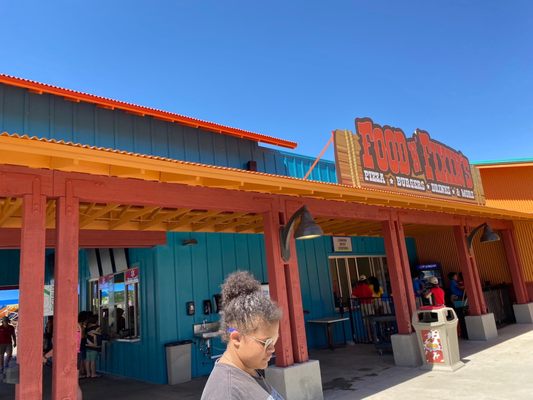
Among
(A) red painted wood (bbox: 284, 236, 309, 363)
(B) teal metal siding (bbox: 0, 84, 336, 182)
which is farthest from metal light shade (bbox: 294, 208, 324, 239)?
(B) teal metal siding (bbox: 0, 84, 336, 182)

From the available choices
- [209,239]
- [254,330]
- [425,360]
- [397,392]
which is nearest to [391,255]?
[425,360]

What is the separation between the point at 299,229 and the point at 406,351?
12.2 ft

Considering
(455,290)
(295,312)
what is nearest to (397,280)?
(295,312)

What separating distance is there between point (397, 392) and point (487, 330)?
534 centimetres

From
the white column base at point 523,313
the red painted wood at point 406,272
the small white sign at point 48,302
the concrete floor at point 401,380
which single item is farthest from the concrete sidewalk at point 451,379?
the small white sign at point 48,302

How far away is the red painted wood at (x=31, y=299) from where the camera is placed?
12.2ft

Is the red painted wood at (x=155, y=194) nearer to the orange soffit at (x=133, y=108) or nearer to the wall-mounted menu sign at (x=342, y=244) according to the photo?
the orange soffit at (x=133, y=108)

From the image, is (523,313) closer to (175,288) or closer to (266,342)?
(175,288)

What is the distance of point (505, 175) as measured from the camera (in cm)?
1561

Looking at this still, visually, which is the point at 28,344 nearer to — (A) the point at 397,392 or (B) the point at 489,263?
(A) the point at 397,392

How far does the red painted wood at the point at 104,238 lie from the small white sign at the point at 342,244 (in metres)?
5.39

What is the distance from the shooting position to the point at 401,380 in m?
6.71

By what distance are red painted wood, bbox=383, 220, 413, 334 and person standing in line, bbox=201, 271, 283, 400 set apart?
693cm

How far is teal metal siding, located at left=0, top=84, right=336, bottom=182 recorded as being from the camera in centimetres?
812
